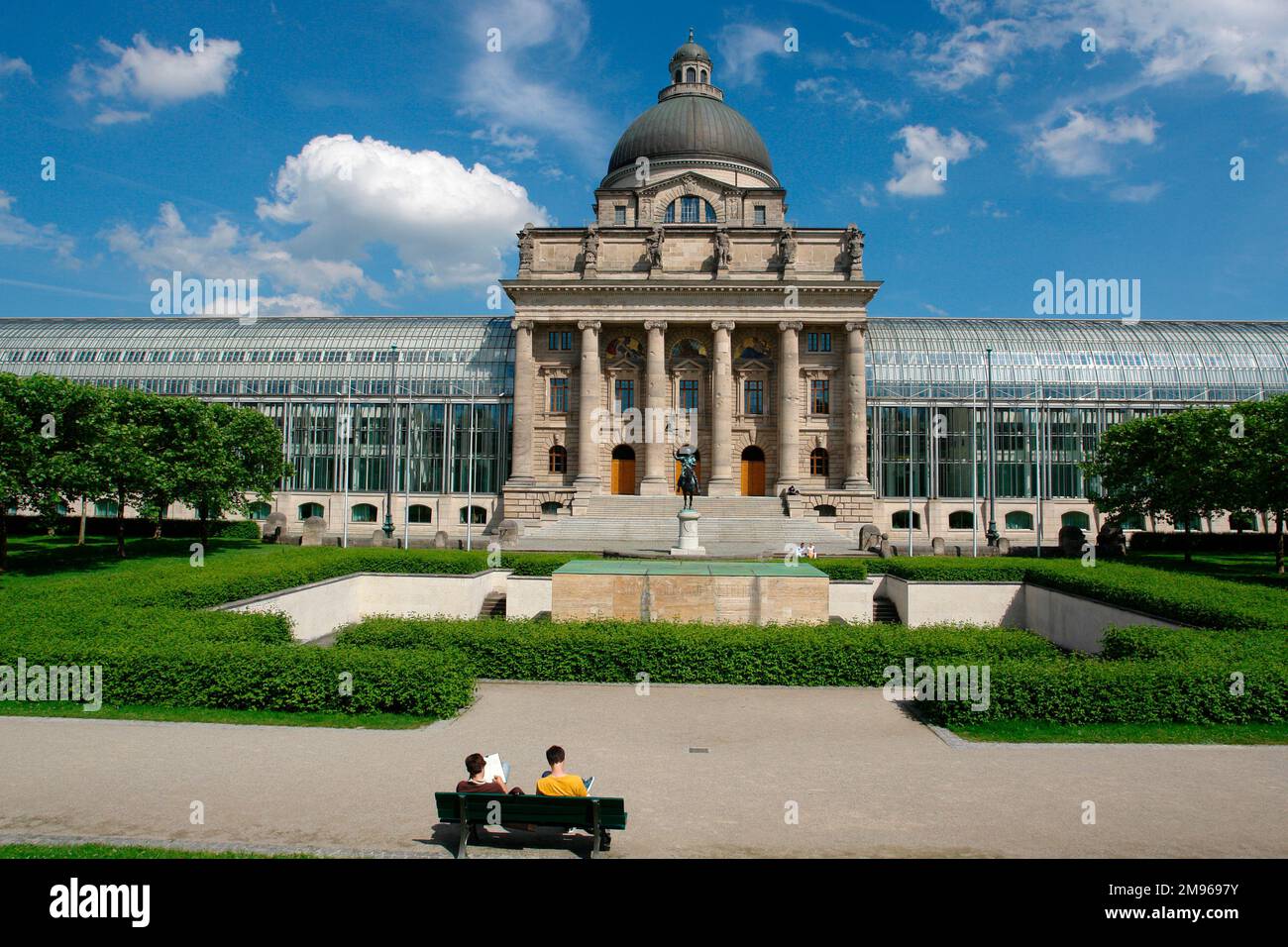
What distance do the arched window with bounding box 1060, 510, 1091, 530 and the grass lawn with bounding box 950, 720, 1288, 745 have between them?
52.0 metres

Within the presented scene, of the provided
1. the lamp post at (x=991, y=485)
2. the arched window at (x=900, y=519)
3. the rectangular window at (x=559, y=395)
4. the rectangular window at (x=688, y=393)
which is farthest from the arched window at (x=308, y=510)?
the lamp post at (x=991, y=485)

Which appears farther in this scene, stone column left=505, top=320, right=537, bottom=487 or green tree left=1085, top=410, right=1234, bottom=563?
stone column left=505, top=320, right=537, bottom=487

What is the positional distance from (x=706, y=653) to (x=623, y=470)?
143ft

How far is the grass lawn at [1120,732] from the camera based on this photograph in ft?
50.4

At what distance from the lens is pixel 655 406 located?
6112cm

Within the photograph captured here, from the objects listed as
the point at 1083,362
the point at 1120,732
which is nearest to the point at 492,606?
the point at 1120,732

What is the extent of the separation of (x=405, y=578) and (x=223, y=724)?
677 inches

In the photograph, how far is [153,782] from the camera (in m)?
Result: 12.4

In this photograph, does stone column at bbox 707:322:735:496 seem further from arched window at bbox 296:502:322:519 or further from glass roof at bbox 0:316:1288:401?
arched window at bbox 296:502:322:519

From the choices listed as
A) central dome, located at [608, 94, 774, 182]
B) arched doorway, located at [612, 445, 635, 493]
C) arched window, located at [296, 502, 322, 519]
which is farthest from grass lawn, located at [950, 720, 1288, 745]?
central dome, located at [608, 94, 774, 182]

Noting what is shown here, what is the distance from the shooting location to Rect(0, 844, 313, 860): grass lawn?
9555 mm

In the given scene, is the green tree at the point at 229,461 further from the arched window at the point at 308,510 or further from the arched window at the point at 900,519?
the arched window at the point at 900,519
